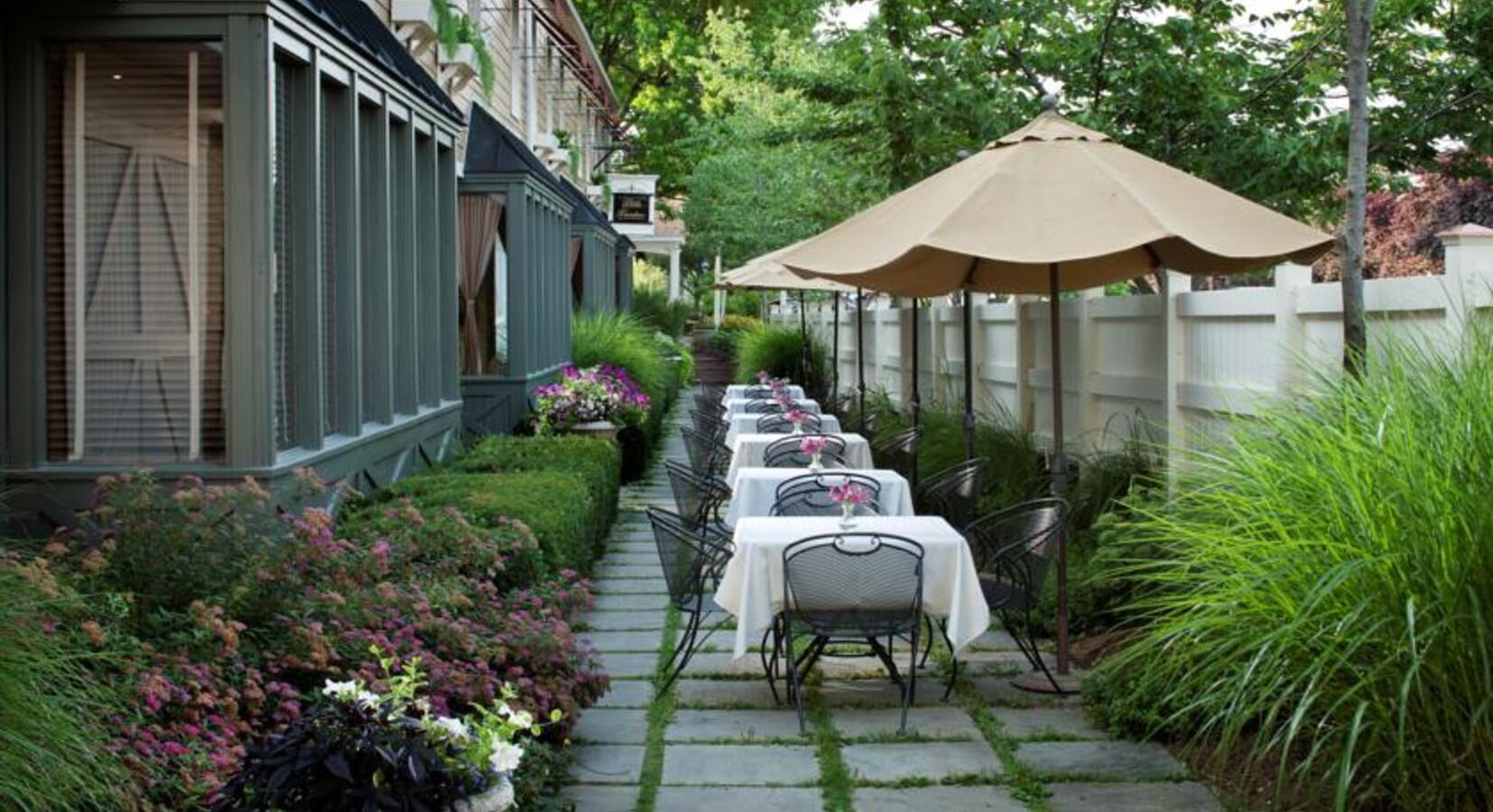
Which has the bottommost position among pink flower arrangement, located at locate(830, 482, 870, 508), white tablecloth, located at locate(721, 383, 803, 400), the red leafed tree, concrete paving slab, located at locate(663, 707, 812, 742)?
concrete paving slab, located at locate(663, 707, 812, 742)

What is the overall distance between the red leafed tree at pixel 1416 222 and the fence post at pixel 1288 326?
24.6 metres

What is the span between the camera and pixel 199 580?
5270 millimetres

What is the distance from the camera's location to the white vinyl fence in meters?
6.49

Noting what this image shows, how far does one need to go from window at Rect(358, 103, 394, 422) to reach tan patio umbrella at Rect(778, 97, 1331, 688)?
266 centimetres

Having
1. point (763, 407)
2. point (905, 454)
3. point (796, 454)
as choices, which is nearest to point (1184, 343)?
point (905, 454)

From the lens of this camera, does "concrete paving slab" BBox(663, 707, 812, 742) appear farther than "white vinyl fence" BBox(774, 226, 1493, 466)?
No

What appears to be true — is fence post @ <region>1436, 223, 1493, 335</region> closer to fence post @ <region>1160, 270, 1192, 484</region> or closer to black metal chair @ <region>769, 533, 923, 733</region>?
black metal chair @ <region>769, 533, 923, 733</region>

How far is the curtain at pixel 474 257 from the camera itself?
14.8 meters

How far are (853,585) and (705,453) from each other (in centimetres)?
666

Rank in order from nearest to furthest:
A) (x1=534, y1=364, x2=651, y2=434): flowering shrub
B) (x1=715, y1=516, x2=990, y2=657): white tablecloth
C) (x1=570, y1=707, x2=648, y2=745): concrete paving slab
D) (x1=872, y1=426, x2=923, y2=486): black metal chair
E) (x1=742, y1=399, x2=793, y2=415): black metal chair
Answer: (x1=570, y1=707, x2=648, y2=745): concrete paving slab → (x1=715, y1=516, x2=990, y2=657): white tablecloth → (x1=872, y1=426, x2=923, y2=486): black metal chair → (x1=534, y1=364, x2=651, y2=434): flowering shrub → (x1=742, y1=399, x2=793, y2=415): black metal chair

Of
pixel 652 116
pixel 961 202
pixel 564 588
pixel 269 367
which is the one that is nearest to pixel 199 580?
pixel 269 367

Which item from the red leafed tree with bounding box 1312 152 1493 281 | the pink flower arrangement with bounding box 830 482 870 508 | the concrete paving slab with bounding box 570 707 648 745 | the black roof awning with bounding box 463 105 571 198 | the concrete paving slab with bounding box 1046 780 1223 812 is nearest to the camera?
the concrete paving slab with bounding box 1046 780 1223 812

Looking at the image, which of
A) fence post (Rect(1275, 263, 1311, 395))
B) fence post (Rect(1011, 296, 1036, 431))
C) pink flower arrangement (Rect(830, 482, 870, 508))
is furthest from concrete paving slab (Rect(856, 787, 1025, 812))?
fence post (Rect(1011, 296, 1036, 431))

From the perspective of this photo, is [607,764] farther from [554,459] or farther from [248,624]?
[554,459]
